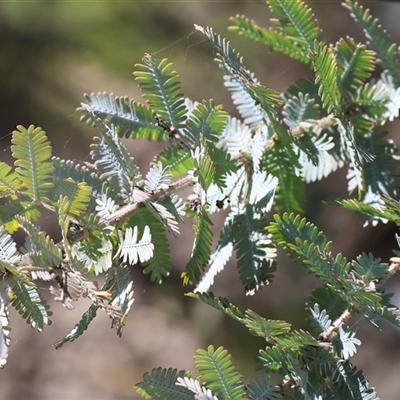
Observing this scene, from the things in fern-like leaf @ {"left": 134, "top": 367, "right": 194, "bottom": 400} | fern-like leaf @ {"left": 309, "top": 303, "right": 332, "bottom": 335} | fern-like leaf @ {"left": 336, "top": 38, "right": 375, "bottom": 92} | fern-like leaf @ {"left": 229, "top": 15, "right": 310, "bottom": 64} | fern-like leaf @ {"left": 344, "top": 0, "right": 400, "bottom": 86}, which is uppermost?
fern-like leaf @ {"left": 344, "top": 0, "right": 400, "bottom": 86}

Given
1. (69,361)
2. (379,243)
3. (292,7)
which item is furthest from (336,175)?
(69,361)

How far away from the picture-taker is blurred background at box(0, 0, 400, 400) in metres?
1.20

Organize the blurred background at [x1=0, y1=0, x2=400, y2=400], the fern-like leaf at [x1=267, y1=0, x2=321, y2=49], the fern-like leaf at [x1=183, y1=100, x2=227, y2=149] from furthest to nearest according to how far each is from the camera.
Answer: the blurred background at [x1=0, y1=0, x2=400, y2=400] → the fern-like leaf at [x1=267, y1=0, x2=321, y2=49] → the fern-like leaf at [x1=183, y1=100, x2=227, y2=149]

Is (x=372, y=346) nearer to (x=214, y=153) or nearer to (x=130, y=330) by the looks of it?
(x=130, y=330)

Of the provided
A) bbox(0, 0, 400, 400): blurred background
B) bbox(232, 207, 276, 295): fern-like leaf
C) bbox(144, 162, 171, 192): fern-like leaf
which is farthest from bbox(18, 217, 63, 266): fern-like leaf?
bbox(0, 0, 400, 400): blurred background

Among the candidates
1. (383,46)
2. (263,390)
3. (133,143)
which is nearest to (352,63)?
(383,46)

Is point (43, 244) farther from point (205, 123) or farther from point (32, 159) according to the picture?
point (205, 123)

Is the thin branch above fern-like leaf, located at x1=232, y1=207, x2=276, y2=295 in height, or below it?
above

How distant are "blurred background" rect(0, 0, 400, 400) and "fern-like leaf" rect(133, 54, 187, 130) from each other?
0.64 m

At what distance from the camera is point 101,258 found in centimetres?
50

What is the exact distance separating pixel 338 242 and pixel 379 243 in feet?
0.40

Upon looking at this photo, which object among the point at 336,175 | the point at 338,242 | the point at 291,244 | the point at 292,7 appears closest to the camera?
the point at 291,244

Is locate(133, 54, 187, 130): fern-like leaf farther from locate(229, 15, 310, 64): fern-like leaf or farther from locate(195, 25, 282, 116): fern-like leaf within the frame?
locate(229, 15, 310, 64): fern-like leaf

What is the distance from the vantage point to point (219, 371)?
46 centimetres
